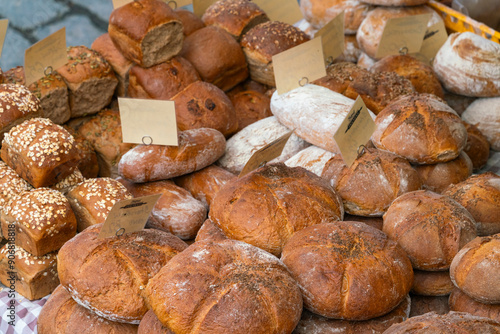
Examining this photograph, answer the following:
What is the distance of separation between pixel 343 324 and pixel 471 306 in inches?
16.4

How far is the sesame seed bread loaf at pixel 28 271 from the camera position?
217 cm

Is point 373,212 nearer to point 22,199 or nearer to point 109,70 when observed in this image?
point 22,199

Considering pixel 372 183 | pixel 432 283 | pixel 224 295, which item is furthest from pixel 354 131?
pixel 224 295

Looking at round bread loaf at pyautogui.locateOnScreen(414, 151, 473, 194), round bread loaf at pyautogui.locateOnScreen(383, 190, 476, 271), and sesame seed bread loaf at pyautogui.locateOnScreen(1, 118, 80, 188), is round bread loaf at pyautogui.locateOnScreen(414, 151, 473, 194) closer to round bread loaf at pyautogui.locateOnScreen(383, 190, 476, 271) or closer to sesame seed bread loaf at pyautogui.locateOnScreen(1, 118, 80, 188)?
round bread loaf at pyautogui.locateOnScreen(383, 190, 476, 271)

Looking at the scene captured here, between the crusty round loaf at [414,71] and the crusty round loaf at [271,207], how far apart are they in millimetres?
1345

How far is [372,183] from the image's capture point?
2.09 m

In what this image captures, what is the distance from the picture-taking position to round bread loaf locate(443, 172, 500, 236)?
6.43 ft

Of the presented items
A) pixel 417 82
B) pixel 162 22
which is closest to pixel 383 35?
pixel 417 82

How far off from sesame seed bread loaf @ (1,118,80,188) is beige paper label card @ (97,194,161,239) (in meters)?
0.65

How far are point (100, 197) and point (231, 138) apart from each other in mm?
977

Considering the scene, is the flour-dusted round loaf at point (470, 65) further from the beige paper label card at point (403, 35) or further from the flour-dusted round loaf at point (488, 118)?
the beige paper label card at point (403, 35)

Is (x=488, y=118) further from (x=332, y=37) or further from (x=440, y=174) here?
(x=332, y=37)

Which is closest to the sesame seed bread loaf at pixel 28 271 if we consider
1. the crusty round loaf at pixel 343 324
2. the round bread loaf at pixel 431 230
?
the crusty round loaf at pixel 343 324

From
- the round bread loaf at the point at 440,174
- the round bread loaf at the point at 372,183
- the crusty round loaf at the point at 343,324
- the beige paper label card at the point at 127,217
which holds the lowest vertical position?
the round bread loaf at the point at 440,174
